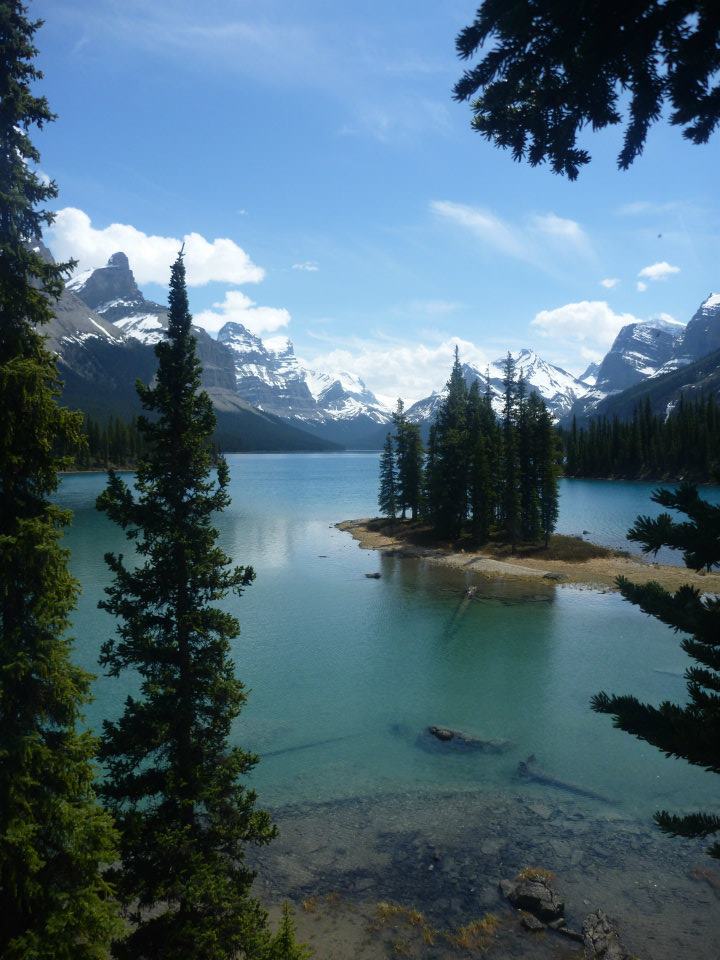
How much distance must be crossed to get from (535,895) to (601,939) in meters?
1.95

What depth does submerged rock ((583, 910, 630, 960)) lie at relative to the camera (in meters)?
15.7

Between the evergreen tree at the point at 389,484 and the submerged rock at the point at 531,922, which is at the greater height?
the evergreen tree at the point at 389,484

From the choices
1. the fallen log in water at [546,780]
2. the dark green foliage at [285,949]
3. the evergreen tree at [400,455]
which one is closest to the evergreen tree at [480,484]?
the evergreen tree at [400,455]

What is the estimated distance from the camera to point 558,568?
212 ft

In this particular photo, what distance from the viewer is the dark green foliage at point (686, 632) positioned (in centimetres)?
574

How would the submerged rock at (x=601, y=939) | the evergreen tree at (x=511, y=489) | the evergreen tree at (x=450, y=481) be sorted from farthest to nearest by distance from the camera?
the evergreen tree at (x=450, y=481), the evergreen tree at (x=511, y=489), the submerged rock at (x=601, y=939)

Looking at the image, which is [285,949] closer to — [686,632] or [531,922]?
[531,922]

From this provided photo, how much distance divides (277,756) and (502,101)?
27.5 m

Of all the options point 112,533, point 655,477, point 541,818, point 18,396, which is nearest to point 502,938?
point 541,818

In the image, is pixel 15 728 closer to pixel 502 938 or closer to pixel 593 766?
pixel 502 938

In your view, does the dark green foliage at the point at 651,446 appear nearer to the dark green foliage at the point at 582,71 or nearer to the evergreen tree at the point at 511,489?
the evergreen tree at the point at 511,489

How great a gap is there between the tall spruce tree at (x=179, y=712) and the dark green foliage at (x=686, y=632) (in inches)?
440

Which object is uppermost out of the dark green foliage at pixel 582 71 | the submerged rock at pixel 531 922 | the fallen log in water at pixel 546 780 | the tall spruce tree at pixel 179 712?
the dark green foliage at pixel 582 71

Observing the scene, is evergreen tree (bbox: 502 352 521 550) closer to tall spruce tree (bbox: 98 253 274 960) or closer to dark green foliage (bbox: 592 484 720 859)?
tall spruce tree (bbox: 98 253 274 960)
